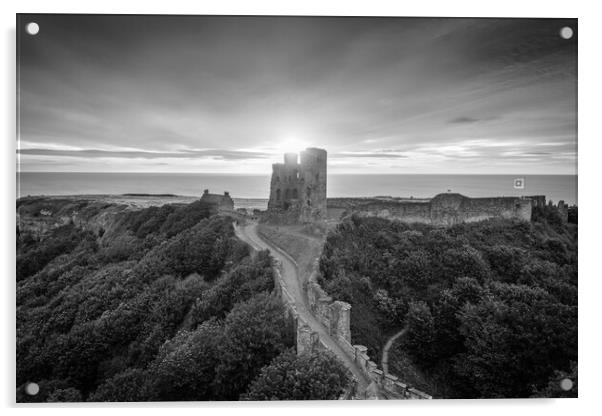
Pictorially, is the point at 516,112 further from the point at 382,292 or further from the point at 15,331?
the point at 15,331

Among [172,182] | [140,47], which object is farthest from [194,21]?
[172,182]

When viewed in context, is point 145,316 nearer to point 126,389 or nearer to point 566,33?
point 126,389

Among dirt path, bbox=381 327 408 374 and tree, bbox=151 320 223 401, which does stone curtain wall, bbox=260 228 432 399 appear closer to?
dirt path, bbox=381 327 408 374

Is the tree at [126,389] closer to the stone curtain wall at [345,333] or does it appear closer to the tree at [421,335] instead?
the stone curtain wall at [345,333]

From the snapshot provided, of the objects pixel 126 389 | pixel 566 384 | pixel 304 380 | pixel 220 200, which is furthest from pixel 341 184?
pixel 126 389

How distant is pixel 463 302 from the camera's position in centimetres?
1325

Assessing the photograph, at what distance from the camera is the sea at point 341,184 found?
34.7ft

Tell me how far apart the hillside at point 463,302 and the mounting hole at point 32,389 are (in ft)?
28.2

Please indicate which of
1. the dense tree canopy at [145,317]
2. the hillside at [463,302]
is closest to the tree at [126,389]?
the dense tree canopy at [145,317]

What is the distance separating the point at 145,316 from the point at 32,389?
424 cm

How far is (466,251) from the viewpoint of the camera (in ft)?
53.8

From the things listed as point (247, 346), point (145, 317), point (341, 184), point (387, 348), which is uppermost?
point (341, 184)

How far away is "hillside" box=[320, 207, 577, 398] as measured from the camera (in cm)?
1012

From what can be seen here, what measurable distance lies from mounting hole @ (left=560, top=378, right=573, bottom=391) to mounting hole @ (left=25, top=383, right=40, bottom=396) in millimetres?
13359
